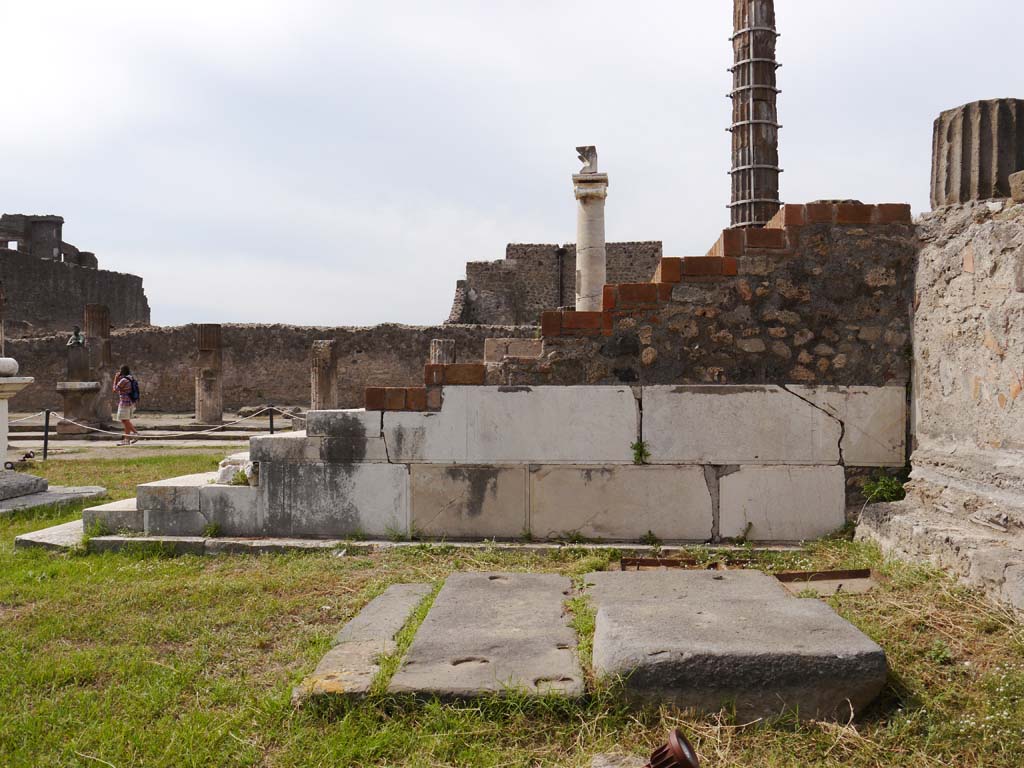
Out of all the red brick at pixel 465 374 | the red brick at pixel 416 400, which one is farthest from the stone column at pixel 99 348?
the red brick at pixel 465 374

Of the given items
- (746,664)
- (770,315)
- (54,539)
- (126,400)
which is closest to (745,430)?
(770,315)

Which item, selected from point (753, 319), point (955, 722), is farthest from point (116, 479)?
point (955, 722)

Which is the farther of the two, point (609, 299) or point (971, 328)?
point (609, 299)

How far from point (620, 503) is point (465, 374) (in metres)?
1.29

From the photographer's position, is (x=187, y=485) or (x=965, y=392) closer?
(x=965, y=392)

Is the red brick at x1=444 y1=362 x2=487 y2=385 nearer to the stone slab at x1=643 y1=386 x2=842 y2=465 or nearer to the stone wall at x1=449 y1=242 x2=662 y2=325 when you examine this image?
the stone slab at x1=643 y1=386 x2=842 y2=465

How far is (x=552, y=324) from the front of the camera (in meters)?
5.13

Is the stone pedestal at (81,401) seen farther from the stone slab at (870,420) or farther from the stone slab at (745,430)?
the stone slab at (870,420)

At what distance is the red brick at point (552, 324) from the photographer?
5109 mm

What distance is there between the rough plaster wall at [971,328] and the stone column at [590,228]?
13.6 feet

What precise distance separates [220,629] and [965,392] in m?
4.02

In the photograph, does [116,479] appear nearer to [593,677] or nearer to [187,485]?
[187,485]

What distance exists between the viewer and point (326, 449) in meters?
5.18

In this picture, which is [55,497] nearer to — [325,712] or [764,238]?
[325,712]
